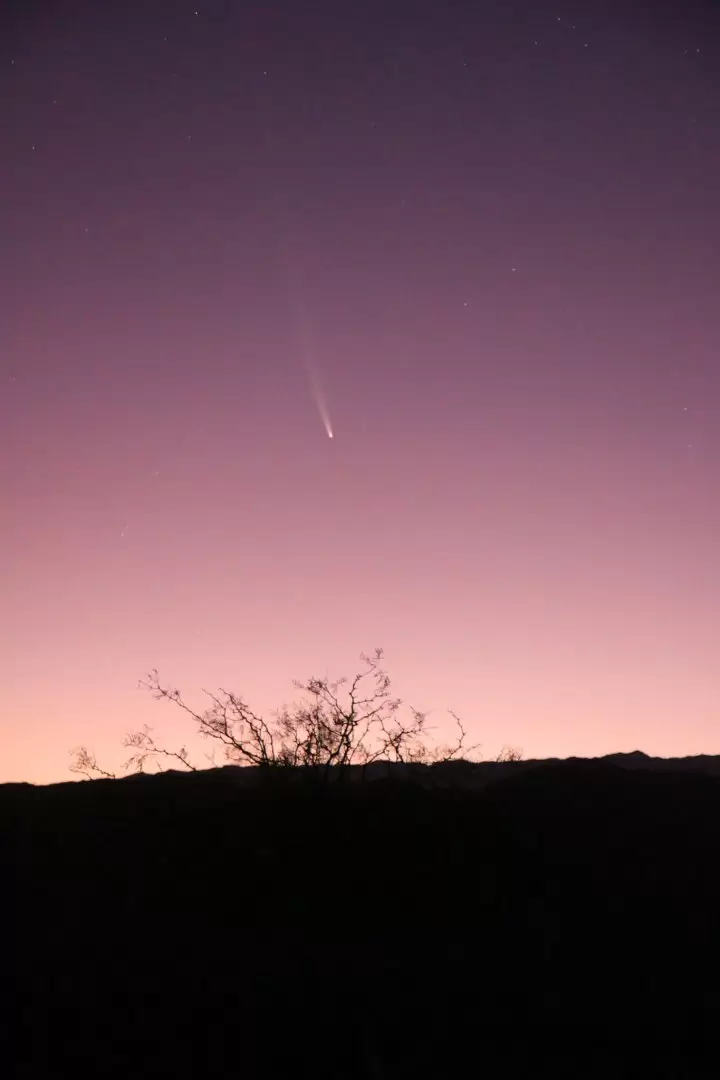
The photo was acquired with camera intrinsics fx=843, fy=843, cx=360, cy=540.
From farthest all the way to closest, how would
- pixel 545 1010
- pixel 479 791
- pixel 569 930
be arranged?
pixel 479 791
pixel 569 930
pixel 545 1010

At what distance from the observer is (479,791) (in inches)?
795

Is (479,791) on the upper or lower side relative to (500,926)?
upper

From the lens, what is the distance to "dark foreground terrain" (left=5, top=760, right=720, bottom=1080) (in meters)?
11.9

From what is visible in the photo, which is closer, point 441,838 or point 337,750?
point 441,838

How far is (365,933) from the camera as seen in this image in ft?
46.6

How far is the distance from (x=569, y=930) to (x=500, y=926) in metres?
1.19

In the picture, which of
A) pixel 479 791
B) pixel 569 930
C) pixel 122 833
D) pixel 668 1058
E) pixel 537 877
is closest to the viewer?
pixel 668 1058

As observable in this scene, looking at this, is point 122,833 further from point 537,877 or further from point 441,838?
point 537,877

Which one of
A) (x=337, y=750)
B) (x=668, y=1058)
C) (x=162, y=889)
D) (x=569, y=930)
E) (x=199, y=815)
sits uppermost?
(x=337, y=750)

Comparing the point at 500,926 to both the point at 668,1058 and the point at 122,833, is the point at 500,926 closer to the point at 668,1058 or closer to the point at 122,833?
the point at 668,1058

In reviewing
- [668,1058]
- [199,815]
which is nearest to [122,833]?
[199,815]

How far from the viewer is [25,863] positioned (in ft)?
54.5

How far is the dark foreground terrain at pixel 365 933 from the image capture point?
11.9m

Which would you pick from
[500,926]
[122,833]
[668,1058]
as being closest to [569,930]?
[500,926]
